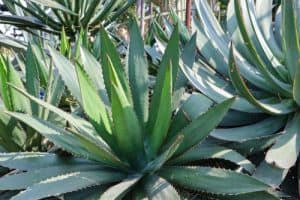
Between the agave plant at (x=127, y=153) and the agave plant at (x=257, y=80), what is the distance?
0.19ft

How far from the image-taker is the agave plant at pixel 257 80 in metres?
1.02

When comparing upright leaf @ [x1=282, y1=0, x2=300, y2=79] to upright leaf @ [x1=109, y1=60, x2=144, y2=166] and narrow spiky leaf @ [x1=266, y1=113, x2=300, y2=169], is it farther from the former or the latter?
upright leaf @ [x1=109, y1=60, x2=144, y2=166]

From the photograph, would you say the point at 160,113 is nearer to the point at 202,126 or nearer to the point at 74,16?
the point at 202,126

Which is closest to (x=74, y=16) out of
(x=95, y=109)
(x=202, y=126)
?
(x=95, y=109)

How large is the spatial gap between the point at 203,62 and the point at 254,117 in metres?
0.22

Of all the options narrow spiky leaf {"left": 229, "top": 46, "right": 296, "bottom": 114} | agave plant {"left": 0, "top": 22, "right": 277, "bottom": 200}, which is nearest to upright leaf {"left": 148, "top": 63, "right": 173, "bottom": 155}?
agave plant {"left": 0, "top": 22, "right": 277, "bottom": 200}

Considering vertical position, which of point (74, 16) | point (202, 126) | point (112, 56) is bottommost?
point (74, 16)

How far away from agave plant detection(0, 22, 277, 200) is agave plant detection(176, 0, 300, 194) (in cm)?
6

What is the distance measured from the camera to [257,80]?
1217 mm

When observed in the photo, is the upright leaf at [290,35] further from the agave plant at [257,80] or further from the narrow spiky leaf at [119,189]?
the narrow spiky leaf at [119,189]

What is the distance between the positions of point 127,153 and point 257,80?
37 cm

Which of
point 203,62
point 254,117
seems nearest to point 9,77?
point 203,62

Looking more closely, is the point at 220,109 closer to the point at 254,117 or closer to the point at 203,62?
the point at 254,117

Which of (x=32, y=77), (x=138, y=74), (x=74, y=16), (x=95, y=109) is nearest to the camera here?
(x=95, y=109)
